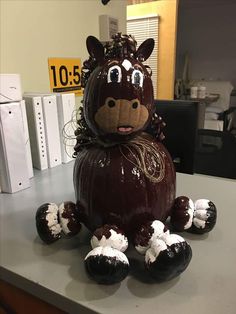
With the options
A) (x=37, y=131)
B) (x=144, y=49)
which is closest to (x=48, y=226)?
(x=144, y=49)

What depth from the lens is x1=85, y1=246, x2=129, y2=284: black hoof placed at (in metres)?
0.38

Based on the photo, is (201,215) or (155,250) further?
(201,215)

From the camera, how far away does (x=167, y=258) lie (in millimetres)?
377

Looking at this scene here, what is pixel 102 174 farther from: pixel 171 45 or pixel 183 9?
pixel 183 9

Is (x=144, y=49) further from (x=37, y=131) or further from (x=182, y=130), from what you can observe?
(x=182, y=130)

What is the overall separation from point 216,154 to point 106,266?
104 cm

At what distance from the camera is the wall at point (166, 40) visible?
2.35 metres

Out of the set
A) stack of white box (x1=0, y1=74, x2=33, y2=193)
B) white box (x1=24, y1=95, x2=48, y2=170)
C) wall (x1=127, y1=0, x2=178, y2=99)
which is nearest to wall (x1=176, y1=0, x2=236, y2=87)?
wall (x1=127, y1=0, x2=178, y2=99)

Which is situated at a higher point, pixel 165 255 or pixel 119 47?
pixel 119 47

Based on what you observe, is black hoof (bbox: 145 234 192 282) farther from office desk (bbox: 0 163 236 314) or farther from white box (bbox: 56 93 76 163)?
white box (bbox: 56 93 76 163)

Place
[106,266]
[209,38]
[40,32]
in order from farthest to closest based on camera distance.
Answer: [209,38] < [40,32] < [106,266]

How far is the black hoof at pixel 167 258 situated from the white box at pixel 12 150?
0.47 meters

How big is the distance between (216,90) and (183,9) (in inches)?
43.2

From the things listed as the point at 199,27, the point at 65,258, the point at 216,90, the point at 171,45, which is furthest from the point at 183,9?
the point at 65,258
